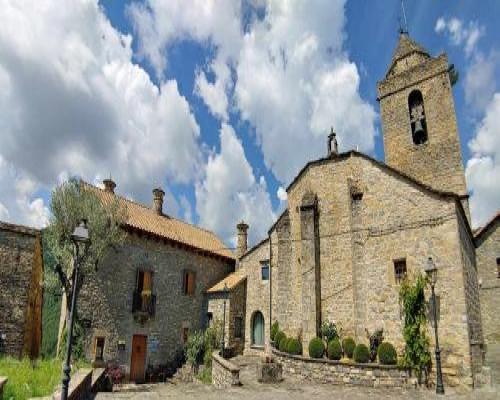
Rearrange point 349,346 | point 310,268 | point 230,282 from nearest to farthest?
point 349,346, point 310,268, point 230,282

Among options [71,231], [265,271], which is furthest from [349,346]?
[71,231]

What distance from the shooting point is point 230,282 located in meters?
23.4

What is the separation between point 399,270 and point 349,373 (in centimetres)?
464

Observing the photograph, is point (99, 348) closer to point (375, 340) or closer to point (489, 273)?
point (375, 340)

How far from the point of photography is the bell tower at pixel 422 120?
69.1ft

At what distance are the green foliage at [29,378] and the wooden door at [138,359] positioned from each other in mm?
8058

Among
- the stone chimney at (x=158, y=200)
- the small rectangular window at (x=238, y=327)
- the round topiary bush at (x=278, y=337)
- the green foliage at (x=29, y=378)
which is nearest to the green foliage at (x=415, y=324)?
the round topiary bush at (x=278, y=337)

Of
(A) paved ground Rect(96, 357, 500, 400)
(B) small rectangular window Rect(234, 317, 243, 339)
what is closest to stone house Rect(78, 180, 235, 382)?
(B) small rectangular window Rect(234, 317, 243, 339)

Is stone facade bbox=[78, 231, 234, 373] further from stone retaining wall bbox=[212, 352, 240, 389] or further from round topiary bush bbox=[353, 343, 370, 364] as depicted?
round topiary bush bbox=[353, 343, 370, 364]

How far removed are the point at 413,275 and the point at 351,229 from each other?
3.48 metres

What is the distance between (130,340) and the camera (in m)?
19.3

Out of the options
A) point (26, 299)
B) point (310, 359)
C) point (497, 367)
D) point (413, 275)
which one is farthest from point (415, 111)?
point (26, 299)

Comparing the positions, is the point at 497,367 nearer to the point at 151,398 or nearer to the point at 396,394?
the point at 396,394

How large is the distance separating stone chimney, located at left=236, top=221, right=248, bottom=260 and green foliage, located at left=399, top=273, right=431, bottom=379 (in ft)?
45.9
